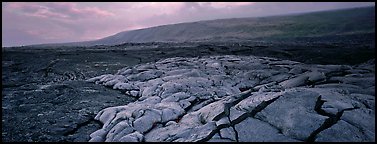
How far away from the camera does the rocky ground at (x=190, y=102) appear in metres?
4.52

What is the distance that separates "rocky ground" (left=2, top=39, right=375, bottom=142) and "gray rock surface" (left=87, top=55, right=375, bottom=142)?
17 millimetres

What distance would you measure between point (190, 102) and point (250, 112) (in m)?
1.73

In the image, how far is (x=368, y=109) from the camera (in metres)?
4.75

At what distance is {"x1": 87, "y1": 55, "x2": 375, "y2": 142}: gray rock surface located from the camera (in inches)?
170

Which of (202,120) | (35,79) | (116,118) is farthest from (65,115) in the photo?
(35,79)

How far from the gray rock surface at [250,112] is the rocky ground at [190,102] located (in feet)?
0.06

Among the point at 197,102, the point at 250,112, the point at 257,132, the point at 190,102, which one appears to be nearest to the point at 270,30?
the point at 197,102

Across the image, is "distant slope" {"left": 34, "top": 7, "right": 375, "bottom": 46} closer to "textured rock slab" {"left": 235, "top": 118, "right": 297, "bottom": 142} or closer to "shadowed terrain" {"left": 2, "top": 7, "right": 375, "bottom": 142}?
"shadowed terrain" {"left": 2, "top": 7, "right": 375, "bottom": 142}

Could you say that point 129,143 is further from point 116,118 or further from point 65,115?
point 65,115

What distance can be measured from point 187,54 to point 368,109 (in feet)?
33.2

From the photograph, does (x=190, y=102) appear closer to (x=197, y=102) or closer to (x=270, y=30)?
(x=197, y=102)

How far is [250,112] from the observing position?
16.0 feet

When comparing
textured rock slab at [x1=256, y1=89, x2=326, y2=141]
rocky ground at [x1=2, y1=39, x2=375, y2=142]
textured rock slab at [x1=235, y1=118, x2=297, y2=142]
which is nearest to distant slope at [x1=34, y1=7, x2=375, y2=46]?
rocky ground at [x1=2, y1=39, x2=375, y2=142]

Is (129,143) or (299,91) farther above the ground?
(299,91)
